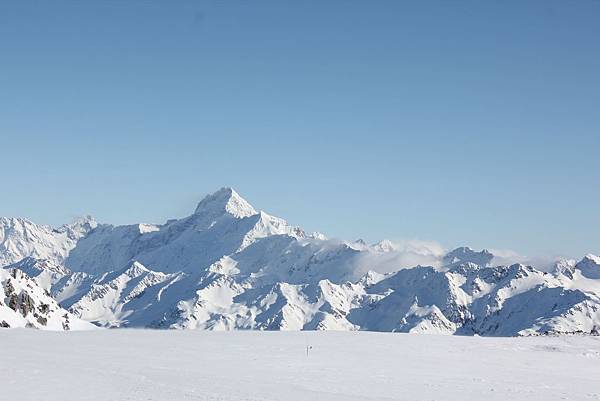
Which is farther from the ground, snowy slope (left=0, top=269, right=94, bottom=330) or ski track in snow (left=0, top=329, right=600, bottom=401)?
ski track in snow (left=0, top=329, right=600, bottom=401)

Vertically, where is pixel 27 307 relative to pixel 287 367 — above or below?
below

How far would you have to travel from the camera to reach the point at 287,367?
4491 centimetres

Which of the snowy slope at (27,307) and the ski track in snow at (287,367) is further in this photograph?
the snowy slope at (27,307)

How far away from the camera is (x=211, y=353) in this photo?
5131 centimetres

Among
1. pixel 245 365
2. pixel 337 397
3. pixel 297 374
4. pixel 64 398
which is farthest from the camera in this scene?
pixel 245 365

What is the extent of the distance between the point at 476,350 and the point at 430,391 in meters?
24.7

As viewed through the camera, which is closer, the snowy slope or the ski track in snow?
the ski track in snow

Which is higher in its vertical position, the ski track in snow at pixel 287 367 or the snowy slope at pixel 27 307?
the ski track in snow at pixel 287 367

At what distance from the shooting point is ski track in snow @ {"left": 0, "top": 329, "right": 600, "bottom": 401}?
34375 millimetres

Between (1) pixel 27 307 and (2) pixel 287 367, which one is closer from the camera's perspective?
(2) pixel 287 367

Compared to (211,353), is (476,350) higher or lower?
lower

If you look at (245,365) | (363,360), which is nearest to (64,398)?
(245,365)

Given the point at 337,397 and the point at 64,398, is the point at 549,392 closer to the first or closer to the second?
the point at 337,397

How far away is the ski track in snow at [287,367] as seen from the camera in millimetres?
34375
